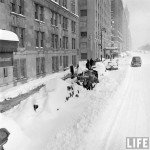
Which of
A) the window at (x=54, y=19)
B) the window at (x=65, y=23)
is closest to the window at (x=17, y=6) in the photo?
the window at (x=54, y=19)

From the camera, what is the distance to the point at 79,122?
10688 millimetres

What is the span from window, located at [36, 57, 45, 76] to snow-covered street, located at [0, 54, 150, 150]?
13.5 metres

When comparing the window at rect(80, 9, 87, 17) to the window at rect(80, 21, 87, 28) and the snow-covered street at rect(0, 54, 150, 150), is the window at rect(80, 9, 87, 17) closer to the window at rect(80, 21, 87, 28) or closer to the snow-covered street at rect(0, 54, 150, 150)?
the window at rect(80, 21, 87, 28)

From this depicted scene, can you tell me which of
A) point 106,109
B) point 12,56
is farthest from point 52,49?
point 106,109

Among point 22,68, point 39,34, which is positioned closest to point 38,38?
point 39,34

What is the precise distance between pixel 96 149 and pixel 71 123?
262cm

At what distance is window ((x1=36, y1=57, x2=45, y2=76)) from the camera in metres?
29.5

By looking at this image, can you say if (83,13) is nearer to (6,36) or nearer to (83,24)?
(83,24)

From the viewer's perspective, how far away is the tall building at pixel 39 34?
918 inches

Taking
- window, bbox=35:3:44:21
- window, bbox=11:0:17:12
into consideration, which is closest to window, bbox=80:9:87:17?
window, bbox=35:3:44:21

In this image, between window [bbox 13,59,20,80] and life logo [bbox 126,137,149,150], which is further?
window [bbox 13,59,20,80]

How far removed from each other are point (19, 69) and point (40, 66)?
5869mm

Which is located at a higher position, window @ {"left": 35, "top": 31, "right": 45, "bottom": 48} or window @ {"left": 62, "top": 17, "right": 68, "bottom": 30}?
window @ {"left": 62, "top": 17, "right": 68, "bottom": 30}

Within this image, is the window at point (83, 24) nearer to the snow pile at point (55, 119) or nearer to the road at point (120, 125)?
the snow pile at point (55, 119)
